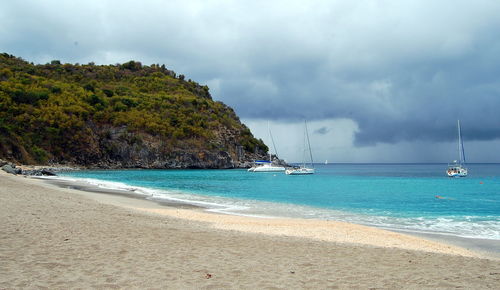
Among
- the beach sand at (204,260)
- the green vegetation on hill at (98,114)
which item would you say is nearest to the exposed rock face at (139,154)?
the green vegetation on hill at (98,114)

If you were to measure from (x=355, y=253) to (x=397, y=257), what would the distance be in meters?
1.13

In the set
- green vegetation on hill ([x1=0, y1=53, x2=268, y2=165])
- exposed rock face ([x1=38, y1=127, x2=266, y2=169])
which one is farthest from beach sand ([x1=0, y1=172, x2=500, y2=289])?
exposed rock face ([x1=38, y1=127, x2=266, y2=169])

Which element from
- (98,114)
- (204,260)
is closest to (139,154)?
(98,114)

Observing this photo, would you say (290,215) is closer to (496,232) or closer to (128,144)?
(496,232)

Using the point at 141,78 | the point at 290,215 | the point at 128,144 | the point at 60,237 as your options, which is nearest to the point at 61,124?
the point at 128,144

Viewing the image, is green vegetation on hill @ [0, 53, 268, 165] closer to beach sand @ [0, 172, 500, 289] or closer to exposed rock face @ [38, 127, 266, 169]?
exposed rock face @ [38, 127, 266, 169]

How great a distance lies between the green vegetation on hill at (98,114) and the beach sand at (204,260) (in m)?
84.3

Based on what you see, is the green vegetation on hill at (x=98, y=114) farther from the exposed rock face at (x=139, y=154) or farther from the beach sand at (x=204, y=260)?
the beach sand at (x=204, y=260)

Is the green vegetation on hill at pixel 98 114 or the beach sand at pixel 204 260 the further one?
the green vegetation on hill at pixel 98 114

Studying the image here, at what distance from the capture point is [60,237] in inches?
411

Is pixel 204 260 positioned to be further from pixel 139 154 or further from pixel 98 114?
pixel 98 114

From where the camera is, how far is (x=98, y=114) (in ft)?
355

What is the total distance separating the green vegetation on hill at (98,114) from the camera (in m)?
94.0

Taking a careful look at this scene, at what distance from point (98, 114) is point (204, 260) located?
358 feet
